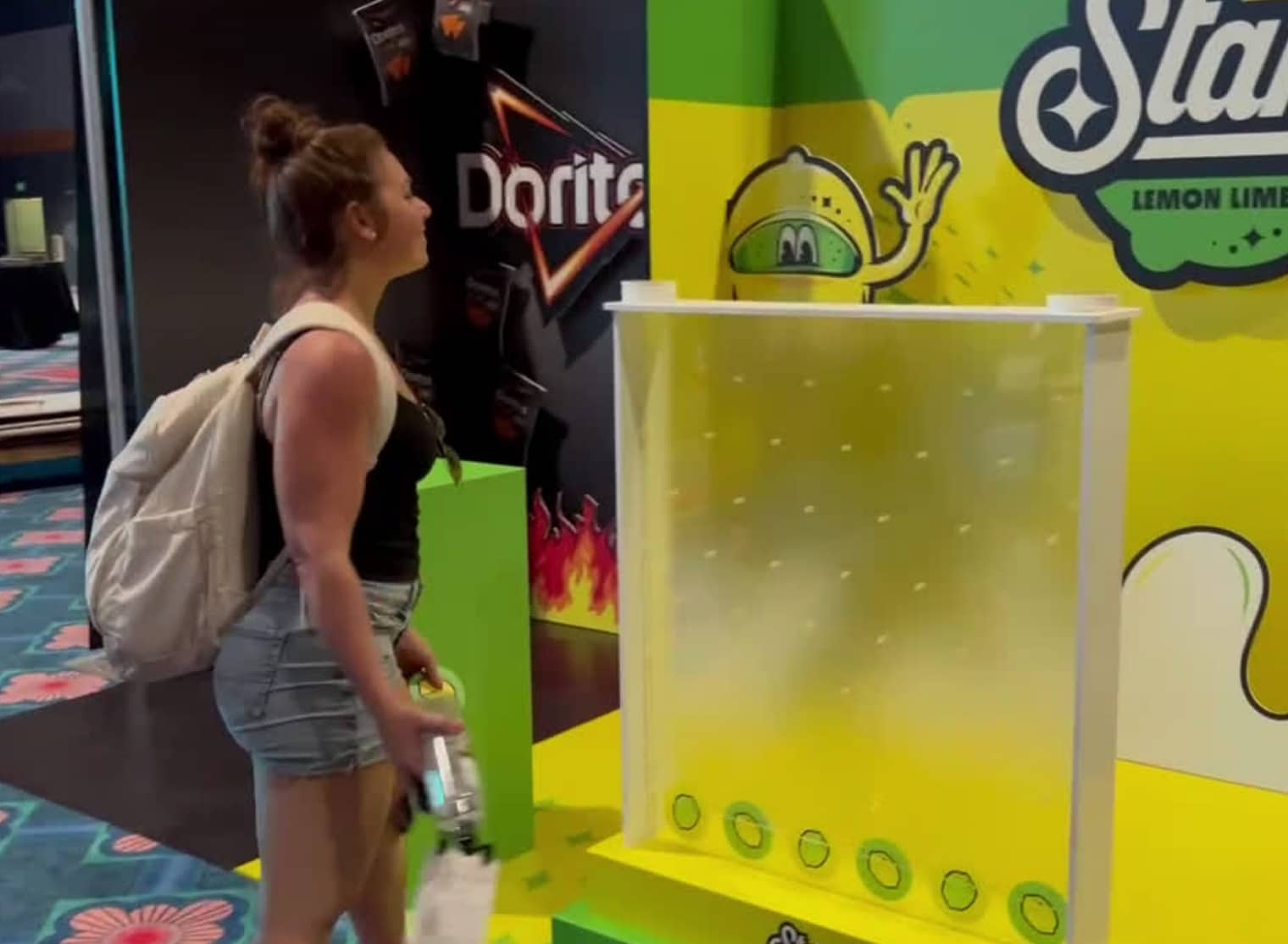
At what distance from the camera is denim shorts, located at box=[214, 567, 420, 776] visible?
172 centimetres

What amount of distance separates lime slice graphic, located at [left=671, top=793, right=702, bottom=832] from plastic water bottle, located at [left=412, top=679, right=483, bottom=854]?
71 cm

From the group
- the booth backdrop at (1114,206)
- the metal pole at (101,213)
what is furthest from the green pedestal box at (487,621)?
the metal pole at (101,213)

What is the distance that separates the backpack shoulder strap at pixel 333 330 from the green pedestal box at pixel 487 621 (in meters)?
0.98

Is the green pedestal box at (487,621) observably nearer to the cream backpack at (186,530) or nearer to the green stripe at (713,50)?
the cream backpack at (186,530)

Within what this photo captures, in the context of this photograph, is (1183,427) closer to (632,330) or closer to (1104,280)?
(1104,280)

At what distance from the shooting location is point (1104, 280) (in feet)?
11.6

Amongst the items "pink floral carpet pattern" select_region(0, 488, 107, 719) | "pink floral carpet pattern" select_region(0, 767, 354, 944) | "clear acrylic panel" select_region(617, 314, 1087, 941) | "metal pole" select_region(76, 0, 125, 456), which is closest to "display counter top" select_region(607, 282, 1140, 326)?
"clear acrylic panel" select_region(617, 314, 1087, 941)

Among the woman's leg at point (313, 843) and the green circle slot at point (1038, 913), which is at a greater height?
the woman's leg at point (313, 843)

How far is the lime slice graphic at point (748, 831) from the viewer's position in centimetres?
235

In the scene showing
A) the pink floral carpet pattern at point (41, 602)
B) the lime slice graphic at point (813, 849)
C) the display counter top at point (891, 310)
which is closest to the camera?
the display counter top at point (891, 310)

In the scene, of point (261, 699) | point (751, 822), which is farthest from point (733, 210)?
point (261, 699)

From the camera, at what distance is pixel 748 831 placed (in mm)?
2367

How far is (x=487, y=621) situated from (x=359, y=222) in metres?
1.27

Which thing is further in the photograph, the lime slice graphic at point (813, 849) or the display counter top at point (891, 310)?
the lime slice graphic at point (813, 849)
